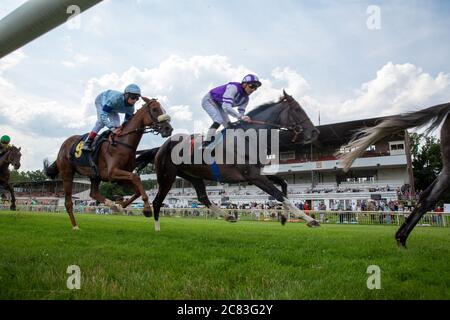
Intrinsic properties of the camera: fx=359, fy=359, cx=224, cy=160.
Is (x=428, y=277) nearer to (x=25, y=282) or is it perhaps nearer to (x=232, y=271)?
(x=232, y=271)

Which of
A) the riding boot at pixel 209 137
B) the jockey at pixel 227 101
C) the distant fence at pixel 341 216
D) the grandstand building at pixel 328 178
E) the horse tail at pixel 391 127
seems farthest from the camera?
the grandstand building at pixel 328 178

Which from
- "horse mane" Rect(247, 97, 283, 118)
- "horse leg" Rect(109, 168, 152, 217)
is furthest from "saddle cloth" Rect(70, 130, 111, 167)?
"horse mane" Rect(247, 97, 283, 118)

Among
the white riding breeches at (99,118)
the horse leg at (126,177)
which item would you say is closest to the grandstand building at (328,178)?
the white riding breeches at (99,118)

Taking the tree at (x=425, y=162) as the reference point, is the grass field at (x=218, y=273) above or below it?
below

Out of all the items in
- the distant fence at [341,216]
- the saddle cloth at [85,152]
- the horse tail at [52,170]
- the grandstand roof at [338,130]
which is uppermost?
the grandstand roof at [338,130]

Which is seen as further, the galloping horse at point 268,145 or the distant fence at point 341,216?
the distant fence at point 341,216

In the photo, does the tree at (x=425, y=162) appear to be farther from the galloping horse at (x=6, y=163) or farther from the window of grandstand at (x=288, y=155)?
the galloping horse at (x=6, y=163)

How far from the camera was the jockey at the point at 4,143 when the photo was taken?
14.3 metres

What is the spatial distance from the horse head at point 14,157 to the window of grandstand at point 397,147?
133 feet

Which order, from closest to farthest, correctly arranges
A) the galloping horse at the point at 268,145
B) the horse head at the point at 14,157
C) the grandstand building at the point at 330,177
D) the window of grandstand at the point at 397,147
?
the galloping horse at the point at 268,145 < the horse head at the point at 14,157 < the grandstand building at the point at 330,177 < the window of grandstand at the point at 397,147

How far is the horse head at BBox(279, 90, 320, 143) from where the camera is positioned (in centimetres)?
696
